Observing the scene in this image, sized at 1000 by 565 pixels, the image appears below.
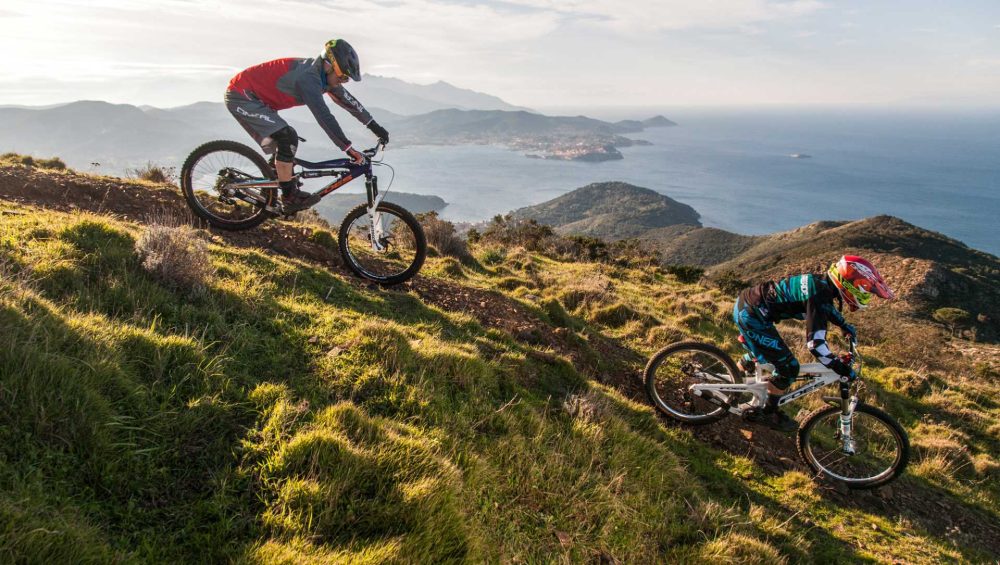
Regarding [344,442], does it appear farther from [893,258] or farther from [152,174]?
[893,258]

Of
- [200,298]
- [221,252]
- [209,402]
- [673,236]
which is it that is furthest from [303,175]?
[673,236]

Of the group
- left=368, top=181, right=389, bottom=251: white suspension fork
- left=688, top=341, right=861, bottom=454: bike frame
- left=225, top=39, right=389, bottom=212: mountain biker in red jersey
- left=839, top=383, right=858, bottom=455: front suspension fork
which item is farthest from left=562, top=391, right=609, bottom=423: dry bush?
left=225, top=39, right=389, bottom=212: mountain biker in red jersey

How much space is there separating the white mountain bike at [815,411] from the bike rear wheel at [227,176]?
254 inches

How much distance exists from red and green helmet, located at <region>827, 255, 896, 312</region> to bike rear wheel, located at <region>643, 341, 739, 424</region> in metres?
1.54

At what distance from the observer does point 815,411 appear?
17.9ft

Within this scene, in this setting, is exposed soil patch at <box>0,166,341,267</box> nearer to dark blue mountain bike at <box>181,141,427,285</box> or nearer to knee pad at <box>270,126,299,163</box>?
dark blue mountain bike at <box>181,141,427,285</box>

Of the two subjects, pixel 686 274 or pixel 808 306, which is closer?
pixel 808 306

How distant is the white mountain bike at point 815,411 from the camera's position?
5246 mm

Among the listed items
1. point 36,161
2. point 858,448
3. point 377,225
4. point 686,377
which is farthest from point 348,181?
point 36,161

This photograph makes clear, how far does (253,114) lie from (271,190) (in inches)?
44.5

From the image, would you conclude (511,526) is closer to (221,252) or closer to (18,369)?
(18,369)

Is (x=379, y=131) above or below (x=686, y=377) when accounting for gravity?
above

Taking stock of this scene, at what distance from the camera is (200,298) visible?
4316 mm

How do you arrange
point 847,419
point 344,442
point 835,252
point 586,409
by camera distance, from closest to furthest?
point 344,442, point 586,409, point 847,419, point 835,252
